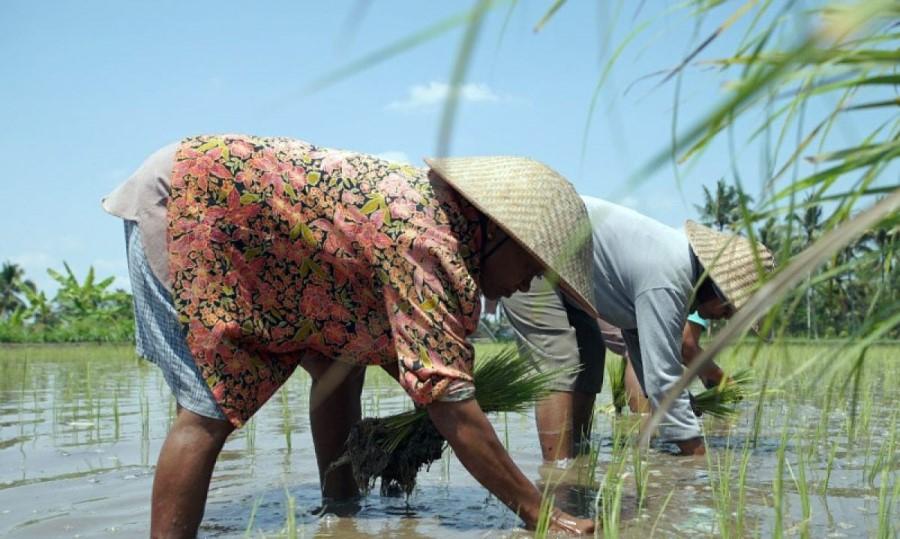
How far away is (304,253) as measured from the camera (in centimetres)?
233

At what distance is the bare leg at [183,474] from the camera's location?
225cm

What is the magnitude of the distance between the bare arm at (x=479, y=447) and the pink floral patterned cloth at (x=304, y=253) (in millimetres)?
82

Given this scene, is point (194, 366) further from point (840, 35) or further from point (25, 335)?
point (25, 335)

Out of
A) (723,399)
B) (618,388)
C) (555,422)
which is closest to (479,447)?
(555,422)

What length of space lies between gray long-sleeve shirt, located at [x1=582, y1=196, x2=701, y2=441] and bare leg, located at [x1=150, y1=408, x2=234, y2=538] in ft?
5.77

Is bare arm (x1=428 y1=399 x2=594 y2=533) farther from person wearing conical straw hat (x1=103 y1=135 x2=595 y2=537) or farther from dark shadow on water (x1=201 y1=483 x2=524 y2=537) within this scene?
dark shadow on water (x1=201 y1=483 x2=524 y2=537)

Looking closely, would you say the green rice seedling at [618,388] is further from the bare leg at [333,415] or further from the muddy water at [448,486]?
the bare leg at [333,415]

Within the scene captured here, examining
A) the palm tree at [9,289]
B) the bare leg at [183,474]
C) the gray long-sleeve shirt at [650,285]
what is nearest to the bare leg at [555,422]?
the gray long-sleeve shirt at [650,285]

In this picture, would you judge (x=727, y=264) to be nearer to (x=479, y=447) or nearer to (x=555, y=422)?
(x=555, y=422)

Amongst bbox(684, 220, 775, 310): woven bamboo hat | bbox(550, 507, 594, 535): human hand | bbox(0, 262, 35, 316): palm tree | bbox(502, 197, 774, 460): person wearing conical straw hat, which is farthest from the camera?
bbox(0, 262, 35, 316): palm tree

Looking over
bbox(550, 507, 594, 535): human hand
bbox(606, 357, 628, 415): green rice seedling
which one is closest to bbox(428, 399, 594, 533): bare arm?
bbox(550, 507, 594, 535): human hand

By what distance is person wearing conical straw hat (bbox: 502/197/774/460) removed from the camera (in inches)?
137

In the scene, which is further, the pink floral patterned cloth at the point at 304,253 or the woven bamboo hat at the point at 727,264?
the woven bamboo hat at the point at 727,264

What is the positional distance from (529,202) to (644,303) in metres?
1.37
